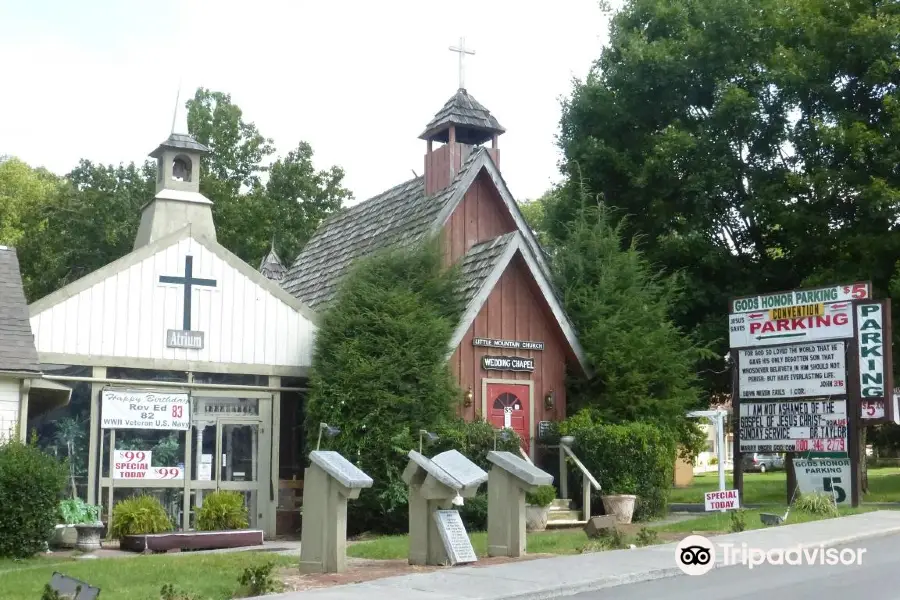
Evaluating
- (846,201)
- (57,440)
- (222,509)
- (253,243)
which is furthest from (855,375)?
(253,243)

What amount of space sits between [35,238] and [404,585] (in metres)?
34.7

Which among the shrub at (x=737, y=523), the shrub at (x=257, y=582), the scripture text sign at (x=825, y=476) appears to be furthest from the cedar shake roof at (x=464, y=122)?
the shrub at (x=257, y=582)

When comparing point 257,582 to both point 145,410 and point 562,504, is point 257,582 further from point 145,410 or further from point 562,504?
point 562,504

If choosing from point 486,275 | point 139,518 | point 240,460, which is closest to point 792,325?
point 486,275

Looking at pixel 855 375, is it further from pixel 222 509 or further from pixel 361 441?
pixel 222 509

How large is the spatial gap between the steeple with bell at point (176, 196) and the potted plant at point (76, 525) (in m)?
6.00

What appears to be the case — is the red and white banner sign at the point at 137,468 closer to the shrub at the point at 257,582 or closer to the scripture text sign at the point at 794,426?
the shrub at the point at 257,582

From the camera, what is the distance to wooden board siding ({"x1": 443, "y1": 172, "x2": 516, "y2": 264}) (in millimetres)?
22297

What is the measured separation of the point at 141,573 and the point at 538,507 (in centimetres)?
766

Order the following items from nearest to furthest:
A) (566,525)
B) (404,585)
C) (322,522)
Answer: (404,585) < (322,522) < (566,525)

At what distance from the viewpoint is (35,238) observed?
137ft

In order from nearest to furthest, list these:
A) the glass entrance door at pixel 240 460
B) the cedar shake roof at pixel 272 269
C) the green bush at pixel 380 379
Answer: the green bush at pixel 380 379 < the glass entrance door at pixel 240 460 < the cedar shake roof at pixel 272 269

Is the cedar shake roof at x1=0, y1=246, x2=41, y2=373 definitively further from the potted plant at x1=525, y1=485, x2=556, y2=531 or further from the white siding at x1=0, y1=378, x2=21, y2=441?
the potted plant at x1=525, y1=485, x2=556, y2=531

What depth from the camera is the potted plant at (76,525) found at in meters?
15.6
